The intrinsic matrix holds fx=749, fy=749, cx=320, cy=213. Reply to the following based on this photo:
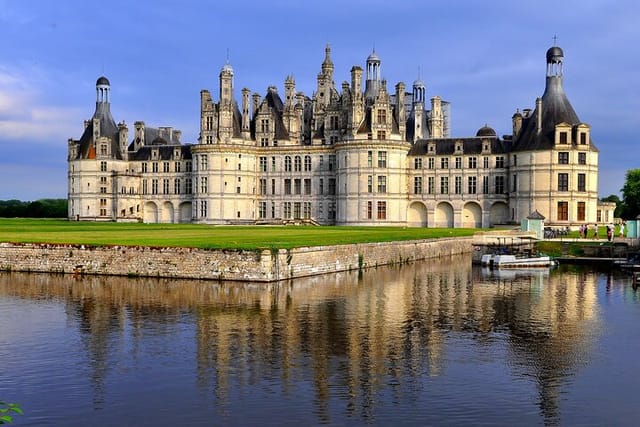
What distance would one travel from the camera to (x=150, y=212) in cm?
9075

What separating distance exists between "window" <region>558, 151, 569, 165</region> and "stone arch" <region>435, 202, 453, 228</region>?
13355 mm

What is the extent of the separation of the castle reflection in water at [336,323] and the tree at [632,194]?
196ft

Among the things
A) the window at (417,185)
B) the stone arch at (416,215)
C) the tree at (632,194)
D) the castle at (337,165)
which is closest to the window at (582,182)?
the castle at (337,165)

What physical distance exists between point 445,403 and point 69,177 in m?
82.5

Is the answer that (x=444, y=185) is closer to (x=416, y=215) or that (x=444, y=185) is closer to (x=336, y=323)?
(x=416, y=215)

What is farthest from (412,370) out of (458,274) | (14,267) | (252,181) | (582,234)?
(252,181)

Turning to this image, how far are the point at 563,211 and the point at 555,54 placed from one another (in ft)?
51.6

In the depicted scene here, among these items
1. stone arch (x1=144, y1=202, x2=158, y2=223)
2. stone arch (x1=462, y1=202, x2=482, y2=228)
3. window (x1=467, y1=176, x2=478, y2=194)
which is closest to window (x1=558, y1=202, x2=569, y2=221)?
stone arch (x1=462, y1=202, x2=482, y2=228)

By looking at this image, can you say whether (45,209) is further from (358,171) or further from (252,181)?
(358,171)

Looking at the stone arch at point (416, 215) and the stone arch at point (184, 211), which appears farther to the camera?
the stone arch at point (184, 211)

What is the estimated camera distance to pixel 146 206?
9062cm

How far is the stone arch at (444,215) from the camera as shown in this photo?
3152 inches

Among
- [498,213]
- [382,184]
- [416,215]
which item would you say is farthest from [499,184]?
[382,184]

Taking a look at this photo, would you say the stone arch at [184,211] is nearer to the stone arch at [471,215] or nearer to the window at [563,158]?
the stone arch at [471,215]
